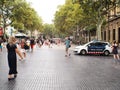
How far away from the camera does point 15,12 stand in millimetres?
63094

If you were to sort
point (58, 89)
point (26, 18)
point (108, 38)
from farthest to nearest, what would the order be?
point (26, 18), point (108, 38), point (58, 89)

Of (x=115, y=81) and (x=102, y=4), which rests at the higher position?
(x=102, y=4)

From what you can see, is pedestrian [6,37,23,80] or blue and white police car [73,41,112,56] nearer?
pedestrian [6,37,23,80]

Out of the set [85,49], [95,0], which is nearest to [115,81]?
[85,49]

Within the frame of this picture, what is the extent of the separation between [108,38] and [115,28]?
6.17m

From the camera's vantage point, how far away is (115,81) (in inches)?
482

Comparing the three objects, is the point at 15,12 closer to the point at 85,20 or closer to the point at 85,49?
the point at 85,20

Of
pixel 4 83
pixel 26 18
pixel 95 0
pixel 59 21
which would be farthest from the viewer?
pixel 59 21

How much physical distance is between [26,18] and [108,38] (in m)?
16.5

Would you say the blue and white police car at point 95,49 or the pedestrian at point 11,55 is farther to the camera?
the blue and white police car at point 95,49

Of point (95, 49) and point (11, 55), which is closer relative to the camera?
point (11, 55)

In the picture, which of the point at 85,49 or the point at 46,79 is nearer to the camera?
the point at 46,79

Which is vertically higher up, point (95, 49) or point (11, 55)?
point (11, 55)

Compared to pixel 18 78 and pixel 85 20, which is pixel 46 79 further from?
pixel 85 20
